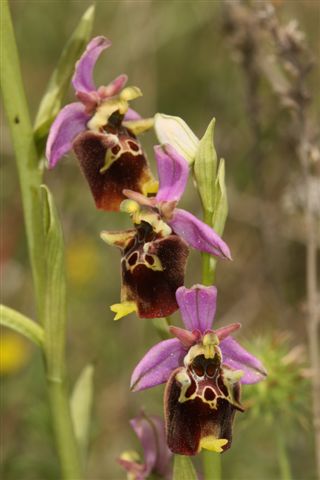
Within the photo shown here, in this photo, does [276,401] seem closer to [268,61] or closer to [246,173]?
[268,61]

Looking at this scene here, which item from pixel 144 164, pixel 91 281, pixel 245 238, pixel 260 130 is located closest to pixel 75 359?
pixel 91 281

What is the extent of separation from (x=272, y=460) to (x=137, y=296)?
4.76 ft

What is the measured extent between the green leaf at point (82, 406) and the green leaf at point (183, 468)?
0.60 metres

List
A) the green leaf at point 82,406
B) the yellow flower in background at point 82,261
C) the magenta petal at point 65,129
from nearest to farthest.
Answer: the magenta petal at point 65,129
the green leaf at point 82,406
the yellow flower in background at point 82,261

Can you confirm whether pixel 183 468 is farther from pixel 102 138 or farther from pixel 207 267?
pixel 102 138

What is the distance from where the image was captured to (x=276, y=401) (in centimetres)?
269

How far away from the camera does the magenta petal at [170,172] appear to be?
2240 millimetres

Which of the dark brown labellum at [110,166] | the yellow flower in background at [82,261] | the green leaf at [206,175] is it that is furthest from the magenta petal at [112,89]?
the yellow flower in background at [82,261]

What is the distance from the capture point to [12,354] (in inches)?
154

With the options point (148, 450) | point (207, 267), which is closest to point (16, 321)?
point (148, 450)

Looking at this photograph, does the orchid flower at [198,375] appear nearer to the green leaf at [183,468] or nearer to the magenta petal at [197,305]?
the magenta petal at [197,305]

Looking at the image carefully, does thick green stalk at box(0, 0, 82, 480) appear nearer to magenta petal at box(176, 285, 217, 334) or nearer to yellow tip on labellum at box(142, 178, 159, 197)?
yellow tip on labellum at box(142, 178, 159, 197)

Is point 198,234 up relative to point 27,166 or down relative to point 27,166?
down

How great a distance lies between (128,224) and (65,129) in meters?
1.71
